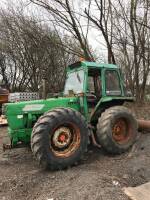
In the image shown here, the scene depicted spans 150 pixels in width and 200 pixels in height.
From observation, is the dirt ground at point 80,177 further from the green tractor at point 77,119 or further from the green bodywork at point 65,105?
the green bodywork at point 65,105

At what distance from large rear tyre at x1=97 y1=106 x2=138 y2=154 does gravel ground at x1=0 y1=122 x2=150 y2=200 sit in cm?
19

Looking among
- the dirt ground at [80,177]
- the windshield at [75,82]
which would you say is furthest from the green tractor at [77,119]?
the dirt ground at [80,177]

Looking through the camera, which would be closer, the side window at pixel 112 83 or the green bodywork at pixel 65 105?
the green bodywork at pixel 65 105

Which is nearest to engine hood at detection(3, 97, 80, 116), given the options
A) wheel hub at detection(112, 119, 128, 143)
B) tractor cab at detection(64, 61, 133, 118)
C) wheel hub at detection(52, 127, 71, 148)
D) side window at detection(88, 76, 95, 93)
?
tractor cab at detection(64, 61, 133, 118)

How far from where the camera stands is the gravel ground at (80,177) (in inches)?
195

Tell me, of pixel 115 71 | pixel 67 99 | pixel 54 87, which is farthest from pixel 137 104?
pixel 67 99

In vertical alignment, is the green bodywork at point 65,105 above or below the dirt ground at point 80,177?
above

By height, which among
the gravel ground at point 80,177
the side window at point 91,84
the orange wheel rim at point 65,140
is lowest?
the gravel ground at point 80,177

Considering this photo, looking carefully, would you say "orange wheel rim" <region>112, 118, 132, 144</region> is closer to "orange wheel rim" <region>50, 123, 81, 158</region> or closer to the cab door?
the cab door

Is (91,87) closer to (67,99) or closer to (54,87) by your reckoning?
(67,99)

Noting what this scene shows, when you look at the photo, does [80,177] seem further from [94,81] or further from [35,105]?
[94,81]

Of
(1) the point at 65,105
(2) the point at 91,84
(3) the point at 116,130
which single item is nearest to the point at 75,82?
(2) the point at 91,84

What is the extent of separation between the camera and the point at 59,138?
633 centimetres

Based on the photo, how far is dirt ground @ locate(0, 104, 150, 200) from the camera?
16.2 ft
